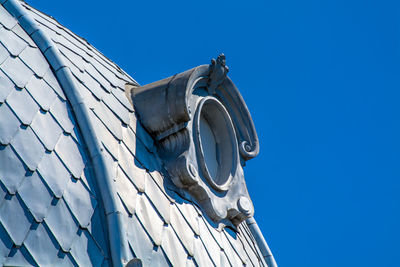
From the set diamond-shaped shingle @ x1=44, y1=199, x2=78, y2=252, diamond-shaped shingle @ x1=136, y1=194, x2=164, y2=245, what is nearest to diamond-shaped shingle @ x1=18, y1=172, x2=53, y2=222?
diamond-shaped shingle @ x1=44, y1=199, x2=78, y2=252

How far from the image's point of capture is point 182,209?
653 inches

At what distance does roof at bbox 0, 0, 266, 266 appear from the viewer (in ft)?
45.0

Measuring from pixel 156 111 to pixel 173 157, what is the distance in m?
0.92

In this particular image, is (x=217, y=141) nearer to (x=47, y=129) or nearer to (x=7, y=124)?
(x=47, y=129)

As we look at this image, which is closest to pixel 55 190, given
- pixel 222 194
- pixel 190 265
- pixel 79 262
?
pixel 79 262

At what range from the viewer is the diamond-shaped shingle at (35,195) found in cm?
1377

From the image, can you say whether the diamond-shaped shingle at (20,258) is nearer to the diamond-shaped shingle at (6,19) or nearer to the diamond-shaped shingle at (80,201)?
the diamond-shaped shingle at (80,201)

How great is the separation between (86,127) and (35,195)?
1.97 meters

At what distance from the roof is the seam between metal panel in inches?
1.4

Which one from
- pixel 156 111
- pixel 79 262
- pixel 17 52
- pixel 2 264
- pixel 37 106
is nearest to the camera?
pixel 2 264

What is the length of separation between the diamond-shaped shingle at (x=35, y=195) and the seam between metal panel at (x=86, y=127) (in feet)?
3.46

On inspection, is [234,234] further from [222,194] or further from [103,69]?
[103,69]

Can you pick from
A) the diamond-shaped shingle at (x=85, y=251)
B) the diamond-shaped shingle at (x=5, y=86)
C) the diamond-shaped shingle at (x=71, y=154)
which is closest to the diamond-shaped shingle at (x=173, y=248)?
the diamond-shaped shingle at (x=85, y=251)

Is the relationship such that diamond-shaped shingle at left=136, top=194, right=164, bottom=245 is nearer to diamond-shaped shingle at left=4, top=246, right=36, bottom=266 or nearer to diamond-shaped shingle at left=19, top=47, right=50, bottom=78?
diamond-shaped shingle at left=4, top=246, right=36, bottom=266
